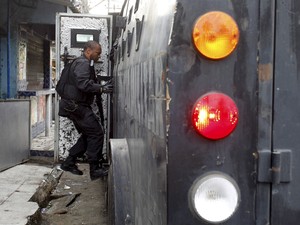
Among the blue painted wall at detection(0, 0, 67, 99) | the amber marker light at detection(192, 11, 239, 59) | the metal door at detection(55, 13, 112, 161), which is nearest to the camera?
the amber marker light at detection(192, 11, 239, 59)

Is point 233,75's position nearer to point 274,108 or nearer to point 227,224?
point 274,108

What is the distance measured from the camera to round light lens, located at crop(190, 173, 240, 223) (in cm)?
168

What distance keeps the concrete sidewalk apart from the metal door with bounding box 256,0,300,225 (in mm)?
4107

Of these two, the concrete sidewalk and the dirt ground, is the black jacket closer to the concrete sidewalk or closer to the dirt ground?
the dirt ground

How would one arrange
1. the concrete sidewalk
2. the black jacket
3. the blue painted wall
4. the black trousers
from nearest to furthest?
the concrete sidewalk
the black jacket
the black trousers
the blue painted wall

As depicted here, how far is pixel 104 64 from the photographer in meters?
7.89

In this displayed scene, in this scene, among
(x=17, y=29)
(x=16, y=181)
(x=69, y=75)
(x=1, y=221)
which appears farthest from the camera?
(x=17, y=29)

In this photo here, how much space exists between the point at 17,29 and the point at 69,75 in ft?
18.0

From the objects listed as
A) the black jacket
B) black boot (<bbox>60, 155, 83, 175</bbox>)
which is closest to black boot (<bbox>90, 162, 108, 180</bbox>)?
black boot (<bbox>60, 155, 83, 175</bbox>)

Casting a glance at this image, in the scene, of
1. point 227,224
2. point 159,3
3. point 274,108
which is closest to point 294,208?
point 227,224

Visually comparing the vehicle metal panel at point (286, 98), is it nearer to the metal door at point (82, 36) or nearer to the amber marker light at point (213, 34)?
the amber marker light at point (213, 34)

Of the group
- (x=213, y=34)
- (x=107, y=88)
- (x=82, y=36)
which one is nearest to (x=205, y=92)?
(x=213, y=34)

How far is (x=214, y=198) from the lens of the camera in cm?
168

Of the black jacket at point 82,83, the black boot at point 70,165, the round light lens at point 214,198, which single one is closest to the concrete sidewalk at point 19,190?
the black boot at point 70,165
